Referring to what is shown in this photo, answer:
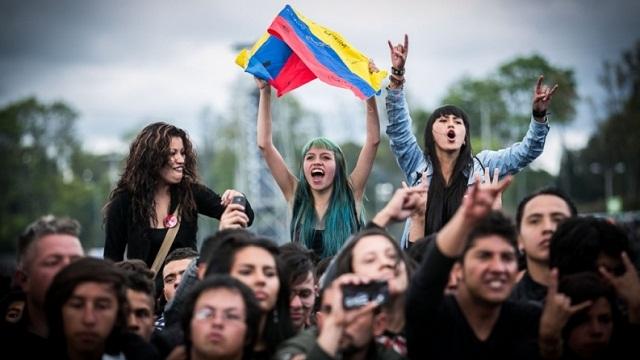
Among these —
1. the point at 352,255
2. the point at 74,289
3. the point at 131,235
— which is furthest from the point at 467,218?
the point at 131,235

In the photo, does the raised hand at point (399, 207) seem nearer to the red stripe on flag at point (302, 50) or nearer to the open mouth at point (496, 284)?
the open mouth at point (496, 284)

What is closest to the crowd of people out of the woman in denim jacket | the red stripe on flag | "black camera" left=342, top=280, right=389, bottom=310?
"black camera" left=342, top=280, right=389, bottom=310

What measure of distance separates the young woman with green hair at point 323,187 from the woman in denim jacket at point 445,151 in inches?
9.5

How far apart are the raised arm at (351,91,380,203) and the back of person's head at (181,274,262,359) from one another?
2.96 meters

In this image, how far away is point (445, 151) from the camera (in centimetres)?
799

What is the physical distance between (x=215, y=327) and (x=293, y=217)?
3147mm

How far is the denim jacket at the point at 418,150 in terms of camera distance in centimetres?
819

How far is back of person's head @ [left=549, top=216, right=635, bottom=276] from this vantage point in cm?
613

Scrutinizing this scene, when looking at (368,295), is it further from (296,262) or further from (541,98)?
Answer: (541,98)

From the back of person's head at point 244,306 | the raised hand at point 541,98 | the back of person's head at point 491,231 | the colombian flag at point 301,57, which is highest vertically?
the colombian flag at point 301,57

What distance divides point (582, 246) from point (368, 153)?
2677mm

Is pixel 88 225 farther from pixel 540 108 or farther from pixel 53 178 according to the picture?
pixel 540 108

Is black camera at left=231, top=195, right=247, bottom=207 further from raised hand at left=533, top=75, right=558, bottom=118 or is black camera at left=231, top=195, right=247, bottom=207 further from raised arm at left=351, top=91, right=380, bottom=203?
raised hand at left=533, top=75, right=558, bottom=118

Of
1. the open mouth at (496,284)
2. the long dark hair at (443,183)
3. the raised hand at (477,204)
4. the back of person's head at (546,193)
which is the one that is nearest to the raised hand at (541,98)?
the long dark hair at (443,183)
